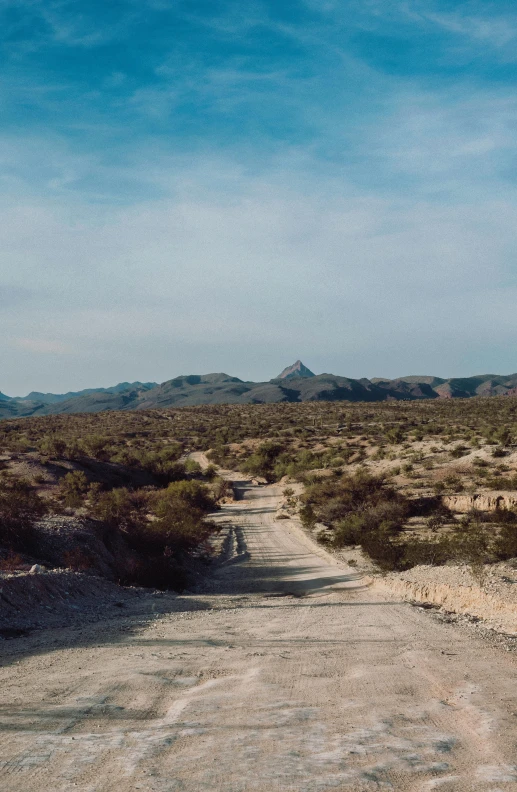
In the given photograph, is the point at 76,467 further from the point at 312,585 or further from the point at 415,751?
the point at 415,751

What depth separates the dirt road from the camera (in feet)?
Result: 15.6

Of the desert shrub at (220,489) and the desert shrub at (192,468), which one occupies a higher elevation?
the desert shrub at (192,468)

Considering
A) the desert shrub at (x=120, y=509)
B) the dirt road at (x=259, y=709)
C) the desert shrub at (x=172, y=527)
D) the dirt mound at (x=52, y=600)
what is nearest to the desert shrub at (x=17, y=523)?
the dirt mound at (x=52, y=600)

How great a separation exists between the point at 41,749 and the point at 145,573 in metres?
11.9

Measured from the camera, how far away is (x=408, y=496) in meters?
30.3

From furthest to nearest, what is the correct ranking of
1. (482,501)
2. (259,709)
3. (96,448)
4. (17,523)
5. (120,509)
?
(96,448)
(482,501)
(120,509)
(17,523)
(259,709)

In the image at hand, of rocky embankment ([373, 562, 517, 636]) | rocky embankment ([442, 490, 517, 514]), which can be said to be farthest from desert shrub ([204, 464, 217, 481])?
rocky embankment ([373, 562, 517, 636])

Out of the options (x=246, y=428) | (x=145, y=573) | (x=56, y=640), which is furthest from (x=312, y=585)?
(x=246, y=428)

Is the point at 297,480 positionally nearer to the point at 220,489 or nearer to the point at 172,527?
the point at 220,489

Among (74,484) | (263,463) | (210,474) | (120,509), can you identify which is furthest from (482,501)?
(263,463)

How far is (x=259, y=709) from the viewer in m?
6.32

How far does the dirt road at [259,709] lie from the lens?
477cm

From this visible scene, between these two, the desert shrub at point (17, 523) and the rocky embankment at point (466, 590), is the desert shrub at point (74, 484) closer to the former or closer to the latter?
the desert shrub at point (17, 523)

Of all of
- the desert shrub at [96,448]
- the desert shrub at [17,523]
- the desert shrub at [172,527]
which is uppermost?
the desert shrub at [17,523]
